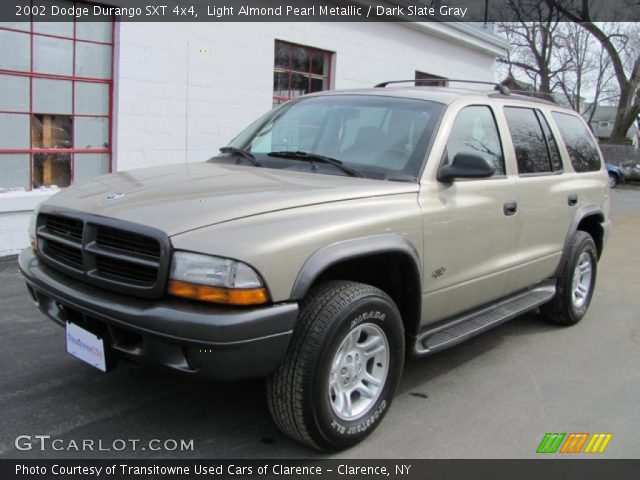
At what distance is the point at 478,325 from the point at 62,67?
5.67 m

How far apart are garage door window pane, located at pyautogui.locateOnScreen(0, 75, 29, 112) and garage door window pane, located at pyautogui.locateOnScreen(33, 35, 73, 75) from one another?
9.3 inches

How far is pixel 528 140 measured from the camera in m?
4.81

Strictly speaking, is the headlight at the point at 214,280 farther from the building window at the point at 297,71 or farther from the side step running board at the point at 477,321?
the building window at the point at 297,71

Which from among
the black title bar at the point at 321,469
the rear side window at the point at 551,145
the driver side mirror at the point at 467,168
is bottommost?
the black title bar at the point at 321,469

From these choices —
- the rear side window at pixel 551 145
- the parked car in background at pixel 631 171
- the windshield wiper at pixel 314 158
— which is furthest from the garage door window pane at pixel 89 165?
the parked car in background at pixel 631 171

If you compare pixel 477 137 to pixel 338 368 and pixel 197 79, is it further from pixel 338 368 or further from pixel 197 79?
pixel 197 79

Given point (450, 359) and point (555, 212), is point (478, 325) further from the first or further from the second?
point (555, 212)

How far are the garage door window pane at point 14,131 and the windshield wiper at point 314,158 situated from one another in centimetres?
416

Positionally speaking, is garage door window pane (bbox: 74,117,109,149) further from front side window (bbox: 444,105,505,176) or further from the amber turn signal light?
the amber turn signal light

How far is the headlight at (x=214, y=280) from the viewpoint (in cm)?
271

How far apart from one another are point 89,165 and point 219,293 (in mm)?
5717

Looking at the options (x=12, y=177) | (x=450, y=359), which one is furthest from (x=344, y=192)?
(x=12, y=177)

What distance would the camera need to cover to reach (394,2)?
460 inches

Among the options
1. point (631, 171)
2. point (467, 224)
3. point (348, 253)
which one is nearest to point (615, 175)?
point (631, 171)
